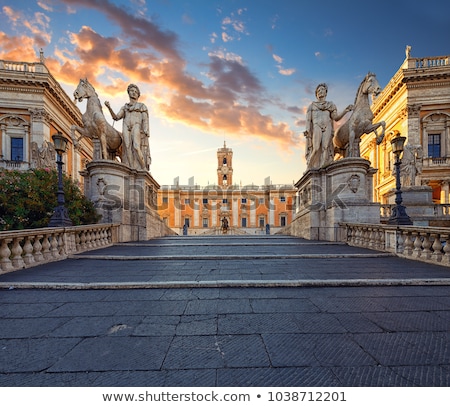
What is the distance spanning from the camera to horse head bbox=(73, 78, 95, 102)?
434 inches

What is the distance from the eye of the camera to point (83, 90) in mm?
11109

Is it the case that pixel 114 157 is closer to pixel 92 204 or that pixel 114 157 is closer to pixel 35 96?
pixel 92 204

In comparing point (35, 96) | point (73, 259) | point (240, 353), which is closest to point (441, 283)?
point (240, 353)

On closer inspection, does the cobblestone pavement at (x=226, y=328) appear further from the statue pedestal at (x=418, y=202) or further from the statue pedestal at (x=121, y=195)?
the statue pedestal at (x=418, y=202)

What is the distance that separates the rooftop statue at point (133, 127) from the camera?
1236 cm

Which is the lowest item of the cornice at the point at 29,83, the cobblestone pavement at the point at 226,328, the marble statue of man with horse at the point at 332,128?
→ the cobblestone pavement at the point at 226,328

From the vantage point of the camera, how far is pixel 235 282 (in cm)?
419

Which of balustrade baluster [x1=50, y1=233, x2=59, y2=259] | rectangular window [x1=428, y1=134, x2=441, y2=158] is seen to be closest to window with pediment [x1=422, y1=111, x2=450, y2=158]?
rectangular window [x1=428, y1=134, x2=441, y2=158]

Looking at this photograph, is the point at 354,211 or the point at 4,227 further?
the point at 354,211

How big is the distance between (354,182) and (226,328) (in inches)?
381

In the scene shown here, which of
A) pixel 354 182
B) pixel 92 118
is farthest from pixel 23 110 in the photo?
pixel 354 182

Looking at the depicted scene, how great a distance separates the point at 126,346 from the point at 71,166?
116 ft

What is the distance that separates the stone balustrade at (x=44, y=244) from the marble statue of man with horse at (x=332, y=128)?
9.92 m

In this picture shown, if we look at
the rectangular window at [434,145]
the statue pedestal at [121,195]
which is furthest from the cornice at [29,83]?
the rectangular window at [434,145]
